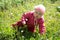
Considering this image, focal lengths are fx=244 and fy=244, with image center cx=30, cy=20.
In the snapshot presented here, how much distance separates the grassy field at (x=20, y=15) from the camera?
5473 mm

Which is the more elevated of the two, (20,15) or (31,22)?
(31,22)

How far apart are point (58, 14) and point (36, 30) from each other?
7.01ft

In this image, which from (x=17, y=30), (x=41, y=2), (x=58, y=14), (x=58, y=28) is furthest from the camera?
(x=41, y=2)

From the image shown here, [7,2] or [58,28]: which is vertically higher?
[7,2]

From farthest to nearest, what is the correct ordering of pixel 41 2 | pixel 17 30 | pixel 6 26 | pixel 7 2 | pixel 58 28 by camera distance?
pixel 41 2, pixel 7 2, pixel 58 28, pixel 6 26, pixel 17 30

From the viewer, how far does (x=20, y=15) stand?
6824 mm

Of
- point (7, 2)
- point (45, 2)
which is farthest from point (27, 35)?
point (45, 2)

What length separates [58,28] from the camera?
6418 millimetres

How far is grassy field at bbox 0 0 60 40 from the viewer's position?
5.47m

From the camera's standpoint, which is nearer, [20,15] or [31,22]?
[31,22]

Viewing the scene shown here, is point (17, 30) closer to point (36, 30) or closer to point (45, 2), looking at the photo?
point (36, 30)

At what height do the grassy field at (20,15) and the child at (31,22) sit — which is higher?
the child at (31,22)

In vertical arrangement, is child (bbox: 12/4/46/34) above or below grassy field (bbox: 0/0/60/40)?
above

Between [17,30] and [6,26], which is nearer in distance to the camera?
[17,30]
